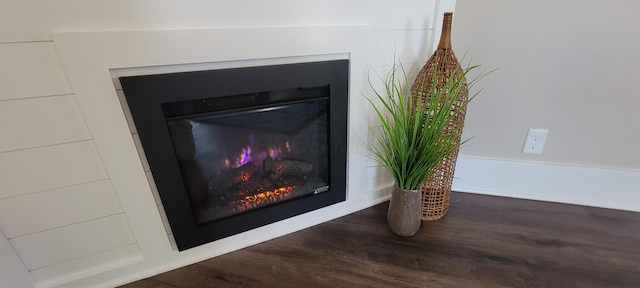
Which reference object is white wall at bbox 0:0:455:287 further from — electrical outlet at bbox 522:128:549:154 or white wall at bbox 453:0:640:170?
electrical outlet at bbox 522:128:549:154

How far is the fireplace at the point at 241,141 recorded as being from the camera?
0.95m

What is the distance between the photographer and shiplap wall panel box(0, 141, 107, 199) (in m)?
0.85

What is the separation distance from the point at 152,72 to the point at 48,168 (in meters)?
0.44

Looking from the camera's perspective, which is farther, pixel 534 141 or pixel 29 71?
pixel 534 141

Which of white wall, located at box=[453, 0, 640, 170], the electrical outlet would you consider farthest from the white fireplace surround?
the electrical outlet

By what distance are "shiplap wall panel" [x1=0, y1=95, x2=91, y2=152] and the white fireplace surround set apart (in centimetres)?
4

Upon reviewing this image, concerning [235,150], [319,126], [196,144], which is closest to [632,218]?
[319,126]

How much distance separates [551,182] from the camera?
151 centimetres

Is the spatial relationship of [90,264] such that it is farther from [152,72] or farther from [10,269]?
[152,72]

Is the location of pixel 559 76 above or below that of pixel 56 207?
above

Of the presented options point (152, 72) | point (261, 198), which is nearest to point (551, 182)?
point (261, 198)

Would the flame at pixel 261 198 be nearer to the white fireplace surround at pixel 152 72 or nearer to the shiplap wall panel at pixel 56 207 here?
the white fireplace surround at pixel 152 72

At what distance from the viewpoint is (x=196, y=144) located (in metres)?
1.08

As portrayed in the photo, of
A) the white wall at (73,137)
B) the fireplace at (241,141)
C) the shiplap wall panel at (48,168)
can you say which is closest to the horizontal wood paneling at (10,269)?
the white wall at (73,137)
